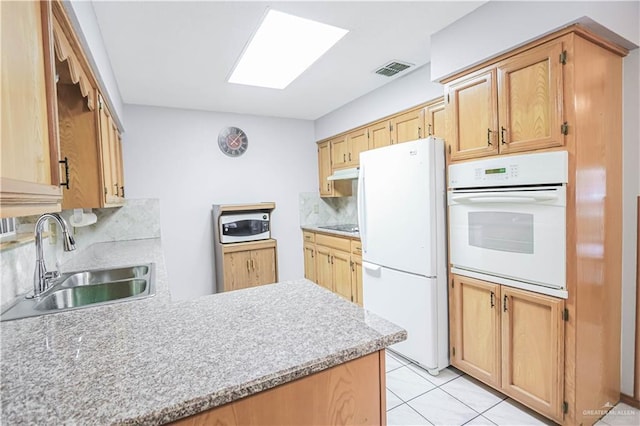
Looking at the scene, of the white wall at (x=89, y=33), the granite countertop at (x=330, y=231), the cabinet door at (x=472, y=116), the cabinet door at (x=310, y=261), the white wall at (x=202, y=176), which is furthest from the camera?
the cabinet door at (x=310, y=261)

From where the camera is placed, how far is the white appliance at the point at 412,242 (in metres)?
2.21

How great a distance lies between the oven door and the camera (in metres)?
1.65

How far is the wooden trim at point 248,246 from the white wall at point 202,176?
0.41 meters

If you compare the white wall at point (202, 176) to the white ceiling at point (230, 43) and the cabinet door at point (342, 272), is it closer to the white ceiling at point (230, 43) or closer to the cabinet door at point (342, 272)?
the white ceiling at point (230, 43)

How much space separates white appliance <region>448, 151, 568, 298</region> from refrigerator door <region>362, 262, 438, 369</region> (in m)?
0.28

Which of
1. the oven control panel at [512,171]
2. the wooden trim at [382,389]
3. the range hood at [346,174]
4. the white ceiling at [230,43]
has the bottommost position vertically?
the wooden trim at [382,389]

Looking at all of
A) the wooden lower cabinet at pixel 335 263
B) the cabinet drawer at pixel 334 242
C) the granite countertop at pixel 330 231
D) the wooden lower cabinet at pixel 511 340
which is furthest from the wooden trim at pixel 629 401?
the cabinet drawer at pixel 334 242

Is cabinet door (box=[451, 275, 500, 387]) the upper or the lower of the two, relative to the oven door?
lower

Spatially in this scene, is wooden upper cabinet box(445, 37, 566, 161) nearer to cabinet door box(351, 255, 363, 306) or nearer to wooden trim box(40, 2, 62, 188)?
cabinet door box(351, 255, 363, 306)

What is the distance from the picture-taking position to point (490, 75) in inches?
75.2

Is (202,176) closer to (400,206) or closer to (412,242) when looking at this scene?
(400,206)

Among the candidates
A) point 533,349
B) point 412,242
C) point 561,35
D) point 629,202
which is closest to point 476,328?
point 533,349

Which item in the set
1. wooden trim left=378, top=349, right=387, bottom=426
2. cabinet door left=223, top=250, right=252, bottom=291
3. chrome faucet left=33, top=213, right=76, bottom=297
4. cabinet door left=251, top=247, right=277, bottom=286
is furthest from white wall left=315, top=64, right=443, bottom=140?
chrome faucet left=33, top=213, right=76, bottom=297

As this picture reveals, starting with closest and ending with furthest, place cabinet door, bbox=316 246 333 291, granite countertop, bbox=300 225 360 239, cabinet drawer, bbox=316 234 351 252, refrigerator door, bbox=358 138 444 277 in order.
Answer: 1. refrigerator door, bbox=358 138 444 277
2. granite countertop, bbox=300 225 360 239
3. cabinet drawer, bbox=316 234 351 252
4. cabinet door, bbox=316 246 333 291
